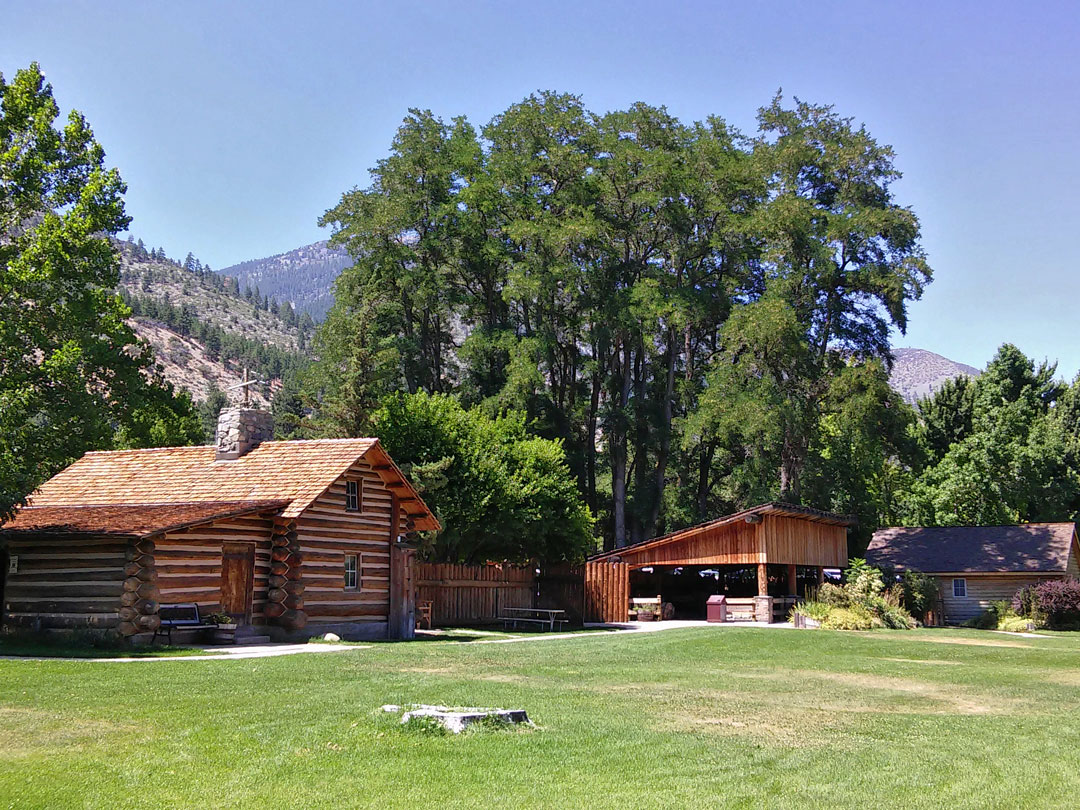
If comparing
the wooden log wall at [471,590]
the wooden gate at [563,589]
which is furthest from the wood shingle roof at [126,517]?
the wooden gate at [563,589]

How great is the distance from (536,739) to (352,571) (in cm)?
1791

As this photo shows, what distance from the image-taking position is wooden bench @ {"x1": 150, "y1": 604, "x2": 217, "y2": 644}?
21.4 meters

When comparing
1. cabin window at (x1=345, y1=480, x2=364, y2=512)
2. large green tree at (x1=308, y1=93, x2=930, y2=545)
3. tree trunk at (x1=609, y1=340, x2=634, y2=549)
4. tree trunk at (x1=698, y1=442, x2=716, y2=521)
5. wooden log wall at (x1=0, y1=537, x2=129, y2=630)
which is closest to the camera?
wooden log wall at (x1=0, y1=537, x2=129, y2=630)

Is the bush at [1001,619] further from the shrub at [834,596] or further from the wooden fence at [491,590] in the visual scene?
the wooden fence at [491,590]

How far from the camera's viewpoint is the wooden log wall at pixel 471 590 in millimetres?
32719

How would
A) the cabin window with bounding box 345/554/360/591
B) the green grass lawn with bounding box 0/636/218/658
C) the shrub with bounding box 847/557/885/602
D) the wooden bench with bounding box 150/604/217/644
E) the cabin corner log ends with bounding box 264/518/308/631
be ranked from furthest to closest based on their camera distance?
the shrub with bounding box 847/557/885/602, the cabin window with bounding box 345/554/360/591, the cabin corner log ends with bounding box 264/518/308/631, the wooden bench with bounding box 150/604/217/644, the green grass lawn with bounding box 0/636/218/658

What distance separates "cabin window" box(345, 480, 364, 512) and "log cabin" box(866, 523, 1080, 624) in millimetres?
25397

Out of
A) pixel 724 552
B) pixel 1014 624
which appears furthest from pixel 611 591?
pixel 1014 624

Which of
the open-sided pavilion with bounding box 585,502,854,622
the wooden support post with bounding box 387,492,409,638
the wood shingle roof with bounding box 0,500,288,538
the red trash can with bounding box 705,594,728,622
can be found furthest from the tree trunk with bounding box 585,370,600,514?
the wood shingle roof with bounding box 0,500,288,538

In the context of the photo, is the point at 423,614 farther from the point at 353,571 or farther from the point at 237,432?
the point at 237,432

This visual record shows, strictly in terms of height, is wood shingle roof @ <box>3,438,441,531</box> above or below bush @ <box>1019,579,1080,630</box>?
above

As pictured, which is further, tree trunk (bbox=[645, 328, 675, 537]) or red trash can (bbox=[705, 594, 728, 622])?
tree trunk (bbox=[645, 328, 675, 537])

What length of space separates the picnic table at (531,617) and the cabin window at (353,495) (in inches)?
342

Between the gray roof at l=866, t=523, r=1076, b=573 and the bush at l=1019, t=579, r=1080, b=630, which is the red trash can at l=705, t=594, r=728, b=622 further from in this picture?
the bush at l=1019, t=579, r=1080, b=630
